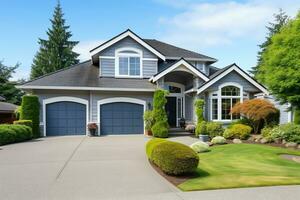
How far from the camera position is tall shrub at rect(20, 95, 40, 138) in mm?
21031

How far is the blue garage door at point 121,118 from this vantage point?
901 inches

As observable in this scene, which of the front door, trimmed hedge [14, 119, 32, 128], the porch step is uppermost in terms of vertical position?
the front door

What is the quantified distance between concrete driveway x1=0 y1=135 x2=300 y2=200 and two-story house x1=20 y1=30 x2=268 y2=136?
986 cm

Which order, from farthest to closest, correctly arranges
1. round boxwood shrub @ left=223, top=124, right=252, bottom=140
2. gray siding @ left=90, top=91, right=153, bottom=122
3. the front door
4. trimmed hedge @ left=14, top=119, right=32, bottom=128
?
the front door < gray siding @ left=90, top=91, right=153, bottom=122 < trimmed hedge @ left=14, top=119, right=32, bottom=128 < round boxwood shrub @ left=223, top=124, right=252, bottom=140

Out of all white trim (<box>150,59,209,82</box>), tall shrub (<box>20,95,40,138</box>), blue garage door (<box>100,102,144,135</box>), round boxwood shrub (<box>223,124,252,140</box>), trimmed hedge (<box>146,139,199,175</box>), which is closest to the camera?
trimmed hedge (<box>146,139,199,175</box>)

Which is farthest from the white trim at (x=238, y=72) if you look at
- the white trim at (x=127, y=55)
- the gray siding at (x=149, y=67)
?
the white trim at (x=127, y=55)

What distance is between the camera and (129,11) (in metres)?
15.9

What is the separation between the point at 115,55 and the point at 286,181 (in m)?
17.5

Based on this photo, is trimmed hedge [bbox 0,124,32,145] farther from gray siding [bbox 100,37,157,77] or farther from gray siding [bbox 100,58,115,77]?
gray siding [bbox 100,37,157,77]

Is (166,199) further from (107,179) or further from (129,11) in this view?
(129,11)

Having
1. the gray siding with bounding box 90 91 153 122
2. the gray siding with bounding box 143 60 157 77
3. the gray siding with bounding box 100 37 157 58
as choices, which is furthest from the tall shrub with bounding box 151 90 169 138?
the gray siding with bounding box 100 37 157 58

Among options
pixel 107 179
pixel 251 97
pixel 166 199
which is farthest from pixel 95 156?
pixel 251 97

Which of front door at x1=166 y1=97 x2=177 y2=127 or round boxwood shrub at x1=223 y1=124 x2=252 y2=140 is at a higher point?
front door at x1=166 y1=97 x2=177 y2=127

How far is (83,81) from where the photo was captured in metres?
22.8
